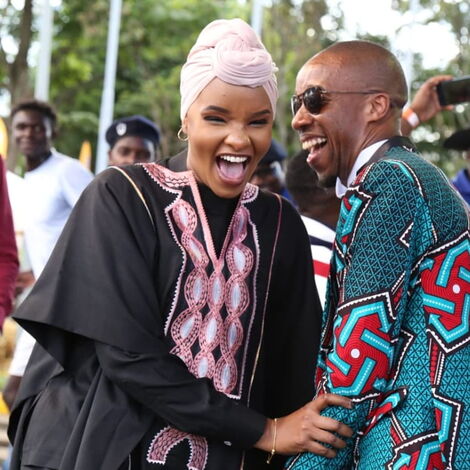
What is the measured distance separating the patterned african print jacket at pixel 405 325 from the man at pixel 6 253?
7.54ft

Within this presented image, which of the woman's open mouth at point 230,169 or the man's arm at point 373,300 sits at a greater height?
the woman's open mouth at point 230,169

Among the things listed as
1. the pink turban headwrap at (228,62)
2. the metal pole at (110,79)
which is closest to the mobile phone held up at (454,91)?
the pink turban headwrap at (228,62)

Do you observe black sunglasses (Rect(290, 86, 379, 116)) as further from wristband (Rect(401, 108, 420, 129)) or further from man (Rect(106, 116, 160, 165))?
man (Rect(106, 116, 160, 165))

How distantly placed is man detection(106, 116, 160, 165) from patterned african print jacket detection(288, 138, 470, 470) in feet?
15.4

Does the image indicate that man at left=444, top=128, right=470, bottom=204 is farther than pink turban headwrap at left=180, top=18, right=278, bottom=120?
Yes

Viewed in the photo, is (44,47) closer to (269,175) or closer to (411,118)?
(269,175)

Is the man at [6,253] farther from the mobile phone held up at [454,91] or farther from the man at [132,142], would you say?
the man at [132,142]

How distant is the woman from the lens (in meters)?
2.96

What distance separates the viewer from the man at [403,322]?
109 inches

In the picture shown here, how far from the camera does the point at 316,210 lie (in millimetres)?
5012

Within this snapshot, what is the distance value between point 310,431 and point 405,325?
0.43 meters

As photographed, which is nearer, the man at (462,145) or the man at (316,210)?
the man at (316,210)

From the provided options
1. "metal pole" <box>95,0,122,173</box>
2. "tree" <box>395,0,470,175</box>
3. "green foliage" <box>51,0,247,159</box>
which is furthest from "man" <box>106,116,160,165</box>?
"tree" <box>395,0,470,175</box>

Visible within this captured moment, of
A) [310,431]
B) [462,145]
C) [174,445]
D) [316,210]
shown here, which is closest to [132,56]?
[462,145]
